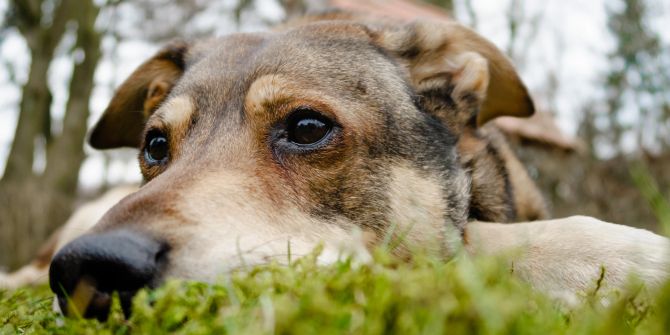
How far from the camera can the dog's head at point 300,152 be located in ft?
7.27

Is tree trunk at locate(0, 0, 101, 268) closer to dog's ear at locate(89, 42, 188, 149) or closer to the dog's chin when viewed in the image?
dog's ear at locate(89, 42, 188, 149)

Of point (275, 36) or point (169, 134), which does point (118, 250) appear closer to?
point (169, 134)

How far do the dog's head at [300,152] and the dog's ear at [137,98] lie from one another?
0.10 meters

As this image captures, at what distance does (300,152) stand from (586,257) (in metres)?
1.52

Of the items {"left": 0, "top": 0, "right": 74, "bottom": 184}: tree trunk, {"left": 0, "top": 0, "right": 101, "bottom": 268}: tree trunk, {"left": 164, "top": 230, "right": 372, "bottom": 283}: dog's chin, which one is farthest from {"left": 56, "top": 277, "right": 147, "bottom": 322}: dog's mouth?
{"left": 0, "top": 0, "right": 74, "bottom": 184}: tree trunk

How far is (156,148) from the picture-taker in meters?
3.81

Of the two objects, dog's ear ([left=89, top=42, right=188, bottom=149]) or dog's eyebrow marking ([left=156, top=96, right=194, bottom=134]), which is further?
dog's ear ([left=89, top=42, right=188, bottom=149])

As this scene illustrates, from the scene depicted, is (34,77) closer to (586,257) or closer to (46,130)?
(46,130)

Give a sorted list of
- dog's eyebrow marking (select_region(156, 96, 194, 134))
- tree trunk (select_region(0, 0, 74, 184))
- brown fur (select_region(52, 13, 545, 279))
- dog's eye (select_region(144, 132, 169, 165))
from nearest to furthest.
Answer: brown fur (select_region(52, 13, 545, 279)), dog's eyebrow marking (select_region(156, 96, 194, 134)), dog's eye (select_region(144, 132, 169, 165)), tree trunk (select_region(0, 0, 74, 184))

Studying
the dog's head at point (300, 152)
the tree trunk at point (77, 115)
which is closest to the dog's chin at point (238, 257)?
the dog's head at point (300, 152)

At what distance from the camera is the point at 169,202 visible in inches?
96.3

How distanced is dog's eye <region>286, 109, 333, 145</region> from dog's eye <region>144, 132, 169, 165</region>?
92 cm

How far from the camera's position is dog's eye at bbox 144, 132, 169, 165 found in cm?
374

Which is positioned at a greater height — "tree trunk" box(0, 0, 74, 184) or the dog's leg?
the dog's leg
